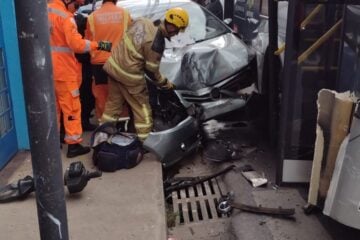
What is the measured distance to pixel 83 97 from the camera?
228 inches

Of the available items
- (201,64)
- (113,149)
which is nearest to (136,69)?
(113,149)

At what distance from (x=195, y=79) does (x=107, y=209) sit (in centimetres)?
272

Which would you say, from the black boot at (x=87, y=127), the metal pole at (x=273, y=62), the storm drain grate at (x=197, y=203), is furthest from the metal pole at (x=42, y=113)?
the black boot at (x=87, y=127)

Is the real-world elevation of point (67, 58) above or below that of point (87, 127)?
above

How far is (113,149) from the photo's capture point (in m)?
4.50

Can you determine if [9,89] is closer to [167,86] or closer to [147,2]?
[167,86]

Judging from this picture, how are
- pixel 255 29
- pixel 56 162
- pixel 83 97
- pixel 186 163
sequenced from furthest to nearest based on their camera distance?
pixel 255 29 → pixel 83 97 → pixel 186 163 → pixel 56 162

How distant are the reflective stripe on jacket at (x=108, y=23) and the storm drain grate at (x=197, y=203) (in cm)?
175

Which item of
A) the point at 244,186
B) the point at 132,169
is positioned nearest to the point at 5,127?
the point at 132,169

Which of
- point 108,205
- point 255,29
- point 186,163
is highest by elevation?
point 255,29

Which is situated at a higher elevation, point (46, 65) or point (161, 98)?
point (46, 65)

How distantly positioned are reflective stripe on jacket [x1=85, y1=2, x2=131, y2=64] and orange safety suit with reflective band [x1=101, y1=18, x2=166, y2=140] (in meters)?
0.33

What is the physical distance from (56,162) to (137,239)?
165 cm

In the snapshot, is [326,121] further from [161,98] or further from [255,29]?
[255,29]
